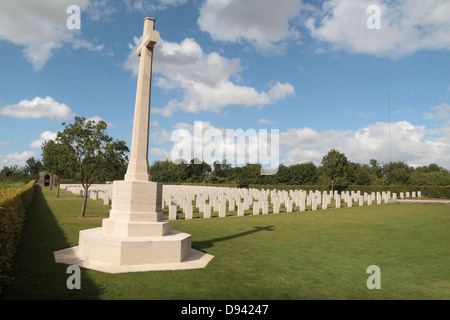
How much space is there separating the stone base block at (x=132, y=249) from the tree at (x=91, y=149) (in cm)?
734

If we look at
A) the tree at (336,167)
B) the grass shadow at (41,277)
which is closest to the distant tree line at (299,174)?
the tree at (336,167)

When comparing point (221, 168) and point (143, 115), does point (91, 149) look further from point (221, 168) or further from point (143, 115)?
point (221, 168)

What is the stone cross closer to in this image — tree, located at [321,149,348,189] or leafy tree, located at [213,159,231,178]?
tree, located at [321,149,348,189]

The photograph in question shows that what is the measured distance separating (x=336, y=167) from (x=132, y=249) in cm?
2974

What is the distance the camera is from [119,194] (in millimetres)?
6586

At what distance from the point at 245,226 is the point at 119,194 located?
20.3 ft

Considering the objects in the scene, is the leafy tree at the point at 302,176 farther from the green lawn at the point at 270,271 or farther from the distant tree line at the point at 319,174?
the green lawn at the point at 270,271

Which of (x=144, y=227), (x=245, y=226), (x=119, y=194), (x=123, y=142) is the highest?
(x=123, y=142)

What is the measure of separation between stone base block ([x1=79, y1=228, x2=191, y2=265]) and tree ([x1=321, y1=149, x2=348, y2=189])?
92.7 feet

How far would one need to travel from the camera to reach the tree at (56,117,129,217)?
12531 millimetres

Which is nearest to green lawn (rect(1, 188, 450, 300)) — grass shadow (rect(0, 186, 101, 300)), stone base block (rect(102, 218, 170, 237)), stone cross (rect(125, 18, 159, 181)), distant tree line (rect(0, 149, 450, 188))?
grass shadow (rect(0, 186, 101, 300))
